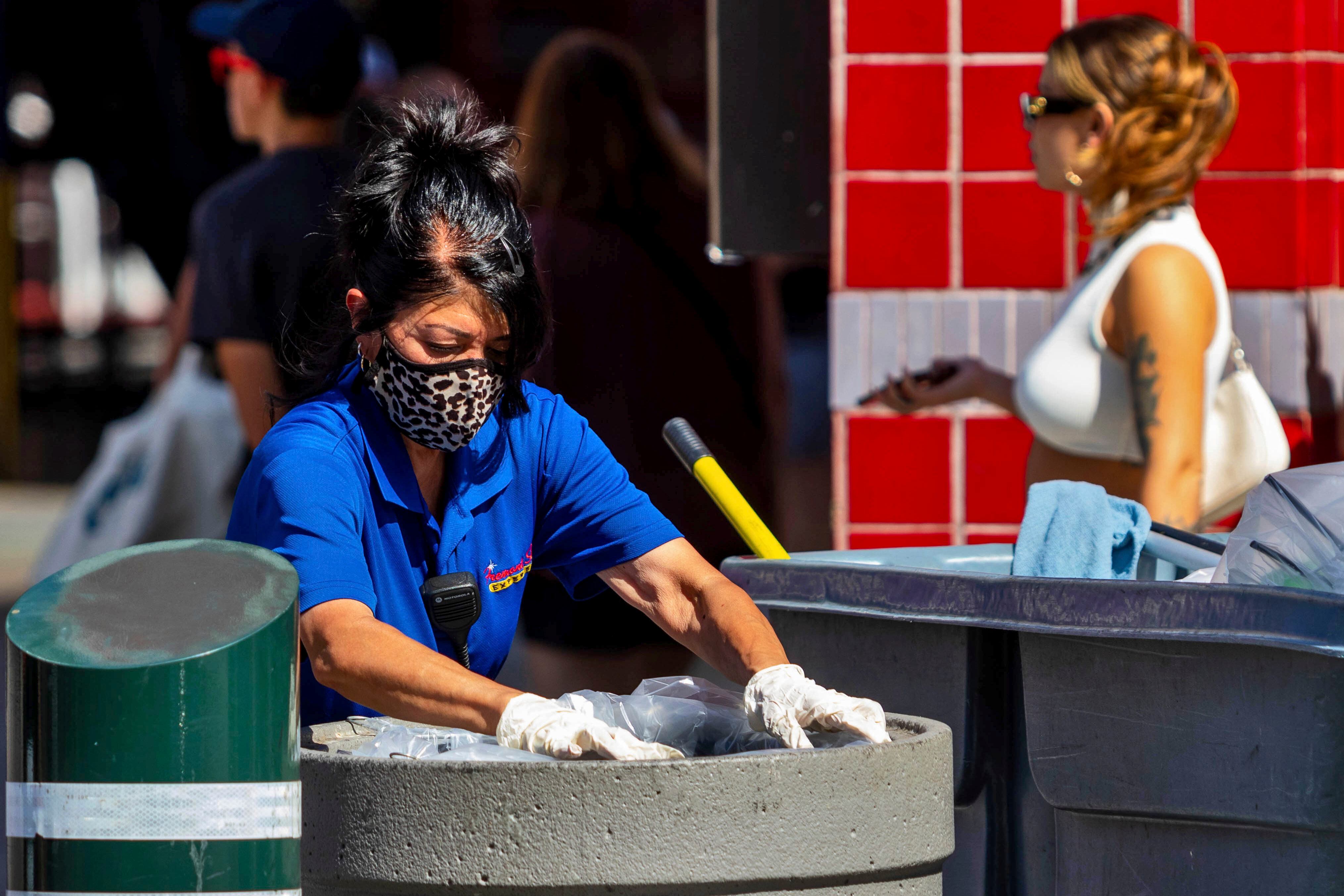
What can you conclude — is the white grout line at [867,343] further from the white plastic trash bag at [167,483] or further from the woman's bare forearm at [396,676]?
the woman's bare forearm at [396,676]

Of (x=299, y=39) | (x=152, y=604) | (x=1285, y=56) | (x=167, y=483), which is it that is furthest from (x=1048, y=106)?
(x=167, y=483)

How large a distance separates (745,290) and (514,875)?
300 centimetres

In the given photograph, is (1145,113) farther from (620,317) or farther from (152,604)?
(152,604)

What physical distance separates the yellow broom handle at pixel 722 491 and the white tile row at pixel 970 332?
1489 millimetres

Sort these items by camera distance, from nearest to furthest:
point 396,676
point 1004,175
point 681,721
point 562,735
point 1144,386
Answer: point 562,735 → point 396,676 → point 681,721 → point 1144,386 → point 1004,175

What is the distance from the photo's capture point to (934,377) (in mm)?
3516

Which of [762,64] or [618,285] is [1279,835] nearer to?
[618,285]

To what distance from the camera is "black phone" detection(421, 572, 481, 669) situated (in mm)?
2057

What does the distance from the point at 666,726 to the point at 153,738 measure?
662 mm

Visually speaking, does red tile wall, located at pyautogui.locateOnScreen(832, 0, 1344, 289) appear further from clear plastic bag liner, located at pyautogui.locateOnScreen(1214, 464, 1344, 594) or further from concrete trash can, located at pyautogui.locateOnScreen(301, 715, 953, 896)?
concrete trash can, located at pyautogui.locateOnScreen(301, 715, 953, 896)

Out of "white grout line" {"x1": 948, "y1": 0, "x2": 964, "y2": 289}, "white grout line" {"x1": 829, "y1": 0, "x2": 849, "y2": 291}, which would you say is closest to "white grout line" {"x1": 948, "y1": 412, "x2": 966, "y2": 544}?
"white grout line" {"x1": 948, "y1": 0, "x2": 964, "y2": 289}

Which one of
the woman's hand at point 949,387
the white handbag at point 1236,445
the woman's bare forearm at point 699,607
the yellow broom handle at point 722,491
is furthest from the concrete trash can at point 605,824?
the woman's hand at point 949,387

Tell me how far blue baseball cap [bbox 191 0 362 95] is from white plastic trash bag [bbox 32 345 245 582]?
3.20 feet

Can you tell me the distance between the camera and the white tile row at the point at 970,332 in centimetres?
386
